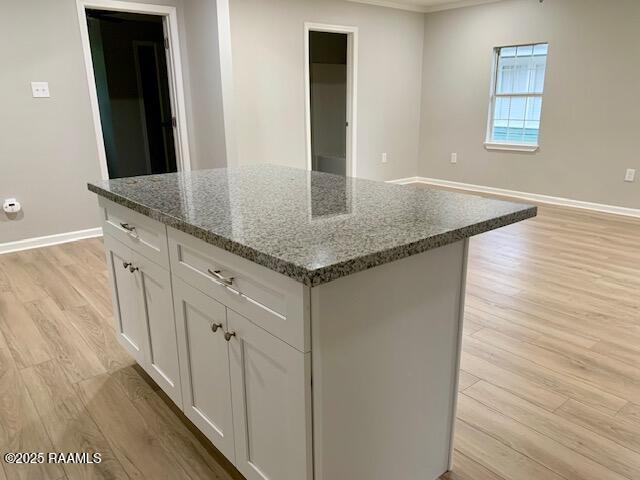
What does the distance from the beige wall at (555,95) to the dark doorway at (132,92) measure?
363 centimetres

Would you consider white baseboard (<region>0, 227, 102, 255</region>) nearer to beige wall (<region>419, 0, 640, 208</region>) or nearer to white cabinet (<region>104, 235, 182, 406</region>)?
white cabinet (<region>104, 235, 182, 406</region>)

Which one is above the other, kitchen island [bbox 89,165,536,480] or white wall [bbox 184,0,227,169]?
white wall [bbox 184,0,227,169]

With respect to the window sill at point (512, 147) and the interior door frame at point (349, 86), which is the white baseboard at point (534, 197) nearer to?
the window sill at point (512, 147)

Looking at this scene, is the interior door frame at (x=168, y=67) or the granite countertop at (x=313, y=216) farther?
the interior door frame at (x=168, y=67)

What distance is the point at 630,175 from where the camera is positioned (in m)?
4.95

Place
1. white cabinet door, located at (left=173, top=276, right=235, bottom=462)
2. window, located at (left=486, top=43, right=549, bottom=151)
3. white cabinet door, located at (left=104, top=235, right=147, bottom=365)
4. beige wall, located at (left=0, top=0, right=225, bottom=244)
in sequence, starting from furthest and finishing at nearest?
window, located at (left=486, top=43, right=549, bottom=151), beige wall, located at (left=0, top=0, right=225, bottom=244), white cabinet door, located at (left=104, top=235, right=147, bottom=365), white cabinet door, located at (left=173, top=276, right=235, bottom=462)

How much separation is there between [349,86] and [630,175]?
3.29 m

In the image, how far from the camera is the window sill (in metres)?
5.71

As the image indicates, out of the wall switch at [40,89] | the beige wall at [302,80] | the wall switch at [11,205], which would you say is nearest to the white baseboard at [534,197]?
the beige wall at [302,80]

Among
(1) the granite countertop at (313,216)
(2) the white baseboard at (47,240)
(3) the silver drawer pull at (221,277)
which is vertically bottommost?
(2) the white baseboard at (47,240)

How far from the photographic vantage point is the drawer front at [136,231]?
1.64m

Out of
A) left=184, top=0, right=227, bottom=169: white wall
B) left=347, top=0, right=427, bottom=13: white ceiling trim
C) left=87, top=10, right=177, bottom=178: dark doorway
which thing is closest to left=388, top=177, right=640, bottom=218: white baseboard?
left=347, top=0, right=427, bottom=13: white ceiling trim

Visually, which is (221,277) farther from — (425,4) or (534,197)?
(425,4)

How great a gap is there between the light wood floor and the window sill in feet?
8.02
